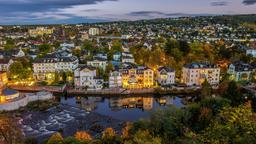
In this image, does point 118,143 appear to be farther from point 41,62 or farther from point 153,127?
point 41,62

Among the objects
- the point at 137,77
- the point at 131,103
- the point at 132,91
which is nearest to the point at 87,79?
the point at 132,91

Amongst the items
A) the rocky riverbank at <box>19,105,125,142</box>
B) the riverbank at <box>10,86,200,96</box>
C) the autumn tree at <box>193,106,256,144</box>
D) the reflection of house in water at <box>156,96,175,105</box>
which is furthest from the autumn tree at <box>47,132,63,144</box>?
the riverbank at <box>10,86,200,96</box>

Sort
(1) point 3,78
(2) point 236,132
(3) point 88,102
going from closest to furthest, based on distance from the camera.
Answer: (2) point 236,132
(3) point 88,102
(1) point 3,78

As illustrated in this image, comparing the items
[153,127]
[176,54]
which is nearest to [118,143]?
[153,127]

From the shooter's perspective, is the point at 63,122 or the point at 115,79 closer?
the point at 63,122

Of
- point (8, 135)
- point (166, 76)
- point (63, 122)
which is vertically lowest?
point (63, 122)

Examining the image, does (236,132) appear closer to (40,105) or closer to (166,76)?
(40,105)
